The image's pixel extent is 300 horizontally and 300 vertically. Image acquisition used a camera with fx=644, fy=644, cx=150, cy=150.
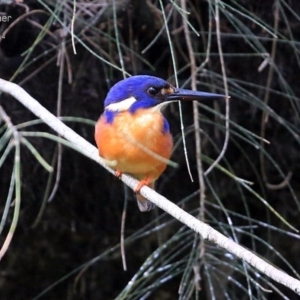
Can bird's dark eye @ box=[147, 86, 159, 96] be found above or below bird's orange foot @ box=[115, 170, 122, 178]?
above

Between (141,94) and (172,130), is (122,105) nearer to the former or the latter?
(141,94)

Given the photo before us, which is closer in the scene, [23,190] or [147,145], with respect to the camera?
[147,145]

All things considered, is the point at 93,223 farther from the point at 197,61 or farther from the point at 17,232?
the point at 197,61

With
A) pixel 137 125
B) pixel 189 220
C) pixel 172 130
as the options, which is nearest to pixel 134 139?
pixel 137 125

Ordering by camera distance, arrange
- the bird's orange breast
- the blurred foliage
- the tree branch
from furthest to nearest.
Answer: the blurred foliage
the bird's orange breast
the tree branch

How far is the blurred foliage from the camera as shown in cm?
132

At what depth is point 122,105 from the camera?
41.3 inches

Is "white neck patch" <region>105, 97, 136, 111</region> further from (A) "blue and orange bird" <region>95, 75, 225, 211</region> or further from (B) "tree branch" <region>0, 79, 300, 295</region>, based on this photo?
(B) "tree branch" <region>0, 79, 300, 295</region>

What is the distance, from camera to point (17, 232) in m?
1.58

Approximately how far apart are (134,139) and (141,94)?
83 mm

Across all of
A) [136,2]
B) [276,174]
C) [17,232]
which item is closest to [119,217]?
[17,232]

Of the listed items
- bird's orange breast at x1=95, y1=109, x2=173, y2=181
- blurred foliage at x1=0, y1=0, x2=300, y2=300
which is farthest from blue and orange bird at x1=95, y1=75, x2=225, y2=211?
blurred foliage at x1=0, y1=0, x2=300, y2=300

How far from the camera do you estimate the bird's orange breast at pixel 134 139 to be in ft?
3.30

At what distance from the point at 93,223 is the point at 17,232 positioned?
0.19 meters
